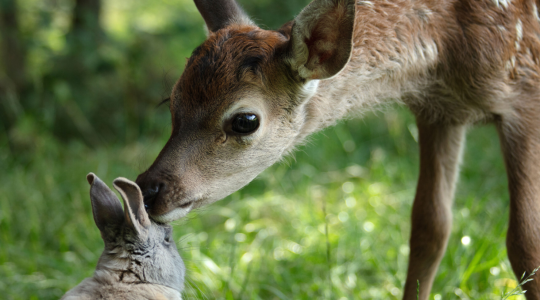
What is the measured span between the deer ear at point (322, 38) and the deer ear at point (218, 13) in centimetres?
74

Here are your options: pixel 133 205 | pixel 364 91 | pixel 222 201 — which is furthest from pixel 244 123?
pixel 222 201

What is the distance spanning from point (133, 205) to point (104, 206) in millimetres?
Answer: 142

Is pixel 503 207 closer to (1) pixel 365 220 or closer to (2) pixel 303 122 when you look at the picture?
(1) pixel 365 220

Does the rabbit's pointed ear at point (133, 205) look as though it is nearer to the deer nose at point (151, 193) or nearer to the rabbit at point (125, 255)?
the rabbit at point (125, 255)

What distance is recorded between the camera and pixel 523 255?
3119mm

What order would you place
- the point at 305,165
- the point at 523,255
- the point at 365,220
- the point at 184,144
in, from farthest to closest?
the point at 305,165
the point at 365,220
the point at 523,255
the point at 184,144

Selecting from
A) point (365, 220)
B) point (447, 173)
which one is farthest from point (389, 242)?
point (447, 173)

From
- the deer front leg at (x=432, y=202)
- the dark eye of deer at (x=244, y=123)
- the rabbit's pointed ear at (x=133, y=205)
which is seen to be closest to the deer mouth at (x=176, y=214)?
the rabbit's pointed ear at (x=133, y=205)

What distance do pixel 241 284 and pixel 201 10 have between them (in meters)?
2.00

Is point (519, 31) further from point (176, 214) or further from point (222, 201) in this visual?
point (222, 201)

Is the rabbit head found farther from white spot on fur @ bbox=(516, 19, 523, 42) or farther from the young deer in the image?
white spot on fur @ bbox=(516, 19, 523, 42)

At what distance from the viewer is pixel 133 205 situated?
2.47 meters

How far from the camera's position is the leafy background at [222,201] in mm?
4148

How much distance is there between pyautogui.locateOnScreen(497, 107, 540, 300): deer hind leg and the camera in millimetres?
3107
